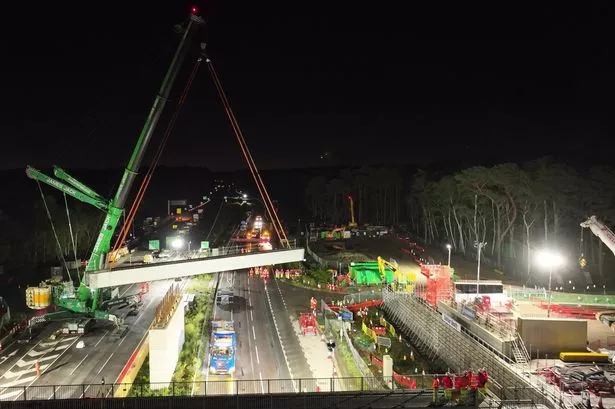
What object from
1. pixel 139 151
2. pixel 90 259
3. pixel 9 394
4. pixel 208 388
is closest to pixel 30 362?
pixel 9 394

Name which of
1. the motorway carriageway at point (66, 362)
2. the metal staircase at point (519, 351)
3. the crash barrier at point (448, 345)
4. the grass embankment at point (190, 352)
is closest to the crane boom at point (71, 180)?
the motorway carriageway at point (66, 362)

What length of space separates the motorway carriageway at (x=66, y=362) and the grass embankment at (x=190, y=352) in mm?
1339

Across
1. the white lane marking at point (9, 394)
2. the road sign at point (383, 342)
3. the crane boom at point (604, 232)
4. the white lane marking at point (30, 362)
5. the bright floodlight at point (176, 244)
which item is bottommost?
the white lane marking at point (9, 394)

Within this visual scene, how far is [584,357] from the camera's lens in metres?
17.8

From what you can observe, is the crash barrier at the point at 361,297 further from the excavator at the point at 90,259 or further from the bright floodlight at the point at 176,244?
the bright floodlight at the point at 176,244

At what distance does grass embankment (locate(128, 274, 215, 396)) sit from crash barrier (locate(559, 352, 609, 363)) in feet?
45.9

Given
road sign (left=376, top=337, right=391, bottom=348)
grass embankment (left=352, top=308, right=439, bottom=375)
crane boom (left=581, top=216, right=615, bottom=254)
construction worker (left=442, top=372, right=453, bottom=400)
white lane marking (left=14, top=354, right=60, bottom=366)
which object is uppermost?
crane boom (left=581, top=216, right=615, bottom=254)

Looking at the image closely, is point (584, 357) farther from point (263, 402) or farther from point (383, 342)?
point (263, 402)

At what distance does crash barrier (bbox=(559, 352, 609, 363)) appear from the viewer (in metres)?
17.7

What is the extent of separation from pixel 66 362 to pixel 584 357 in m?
22.0

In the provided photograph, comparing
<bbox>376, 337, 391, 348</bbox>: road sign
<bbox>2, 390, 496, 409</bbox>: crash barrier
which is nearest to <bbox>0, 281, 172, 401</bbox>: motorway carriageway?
<bbox>2, 390, 496, 409</bbox>: crash barrier

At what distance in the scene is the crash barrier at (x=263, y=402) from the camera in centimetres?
1366

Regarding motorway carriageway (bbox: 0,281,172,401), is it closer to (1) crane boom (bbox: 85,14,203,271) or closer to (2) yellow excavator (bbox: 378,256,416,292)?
(1) crane boom (bbox: 85,14,203,271)

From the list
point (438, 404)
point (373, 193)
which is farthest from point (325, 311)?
point (373, 193)
